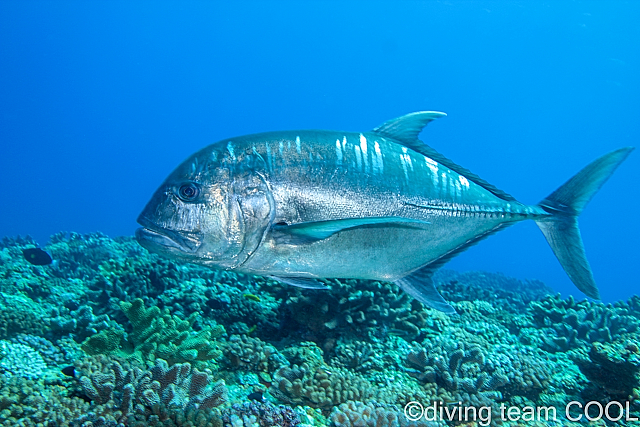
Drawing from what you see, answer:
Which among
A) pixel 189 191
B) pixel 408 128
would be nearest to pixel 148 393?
pixel 189 191

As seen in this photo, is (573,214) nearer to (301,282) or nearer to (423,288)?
(423,288)

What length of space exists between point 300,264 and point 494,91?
16359 cm

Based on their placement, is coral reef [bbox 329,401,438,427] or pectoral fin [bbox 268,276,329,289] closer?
pectoral fin [bbox 268,276,329,289]

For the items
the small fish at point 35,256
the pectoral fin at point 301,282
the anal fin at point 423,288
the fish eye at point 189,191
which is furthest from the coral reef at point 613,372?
the small fish at point 35,256

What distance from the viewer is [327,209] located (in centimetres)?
231

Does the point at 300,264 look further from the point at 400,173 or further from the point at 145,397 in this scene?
the point at 145,397

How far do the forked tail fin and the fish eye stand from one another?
2.87m

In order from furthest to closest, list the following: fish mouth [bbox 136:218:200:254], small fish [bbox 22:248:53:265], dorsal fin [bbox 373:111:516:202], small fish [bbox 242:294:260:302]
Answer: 1. small fish [bbox 22:248:53:265]
2. small fish [bbox 242:294:260:302]
3. dorsal fin [bbox 373:111:516:202]
4. fish mouth [bbox 136:218:200:254]

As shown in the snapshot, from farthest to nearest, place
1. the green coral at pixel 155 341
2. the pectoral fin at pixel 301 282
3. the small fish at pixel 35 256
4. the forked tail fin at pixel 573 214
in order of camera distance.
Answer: the small fish at pixel 35 256 < the green coral at pixel 155 341 < the forked tail fin at pixel 573 214 < the pectoral fin at pixel 301 282

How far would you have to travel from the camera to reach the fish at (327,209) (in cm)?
216

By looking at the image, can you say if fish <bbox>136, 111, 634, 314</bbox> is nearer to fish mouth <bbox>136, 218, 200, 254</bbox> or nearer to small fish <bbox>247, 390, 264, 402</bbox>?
fish mouth <bbox>136, 218, 200, 254</bbox>

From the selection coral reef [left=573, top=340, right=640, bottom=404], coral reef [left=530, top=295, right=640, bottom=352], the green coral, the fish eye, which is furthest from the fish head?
coral reef [left=530, top=295, right=640, bottom=352]

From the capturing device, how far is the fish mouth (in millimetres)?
2133

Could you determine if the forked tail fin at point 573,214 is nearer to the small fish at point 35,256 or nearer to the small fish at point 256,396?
the small fish at point 256,396
